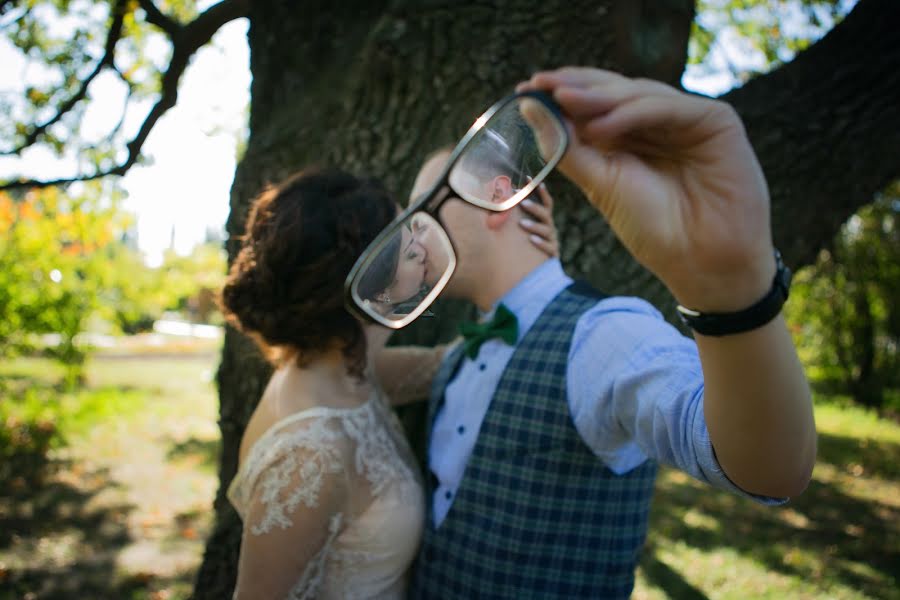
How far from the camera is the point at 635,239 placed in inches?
36.1

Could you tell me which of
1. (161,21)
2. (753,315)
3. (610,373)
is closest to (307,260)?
(610,373)

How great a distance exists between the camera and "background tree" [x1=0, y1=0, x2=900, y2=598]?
243cm

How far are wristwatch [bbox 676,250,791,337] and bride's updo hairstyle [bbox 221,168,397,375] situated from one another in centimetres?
118

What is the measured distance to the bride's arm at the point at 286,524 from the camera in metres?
1.72

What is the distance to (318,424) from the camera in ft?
6.22

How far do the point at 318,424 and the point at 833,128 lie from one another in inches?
89.9

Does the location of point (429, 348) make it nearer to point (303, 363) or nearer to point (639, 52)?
point (303, 363)

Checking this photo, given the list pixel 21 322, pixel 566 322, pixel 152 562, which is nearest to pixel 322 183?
pixel 566 322

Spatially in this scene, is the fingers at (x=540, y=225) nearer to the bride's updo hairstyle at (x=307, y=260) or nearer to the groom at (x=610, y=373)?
the groom at (x=610, y=373)

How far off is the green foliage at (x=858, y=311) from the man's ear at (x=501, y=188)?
11.4 m

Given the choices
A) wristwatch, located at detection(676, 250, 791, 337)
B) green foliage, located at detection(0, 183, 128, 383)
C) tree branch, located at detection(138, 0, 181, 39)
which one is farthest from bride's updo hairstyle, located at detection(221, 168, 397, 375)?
green foliage, located at detection(0, 183, 128, 383)

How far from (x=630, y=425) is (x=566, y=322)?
46cm

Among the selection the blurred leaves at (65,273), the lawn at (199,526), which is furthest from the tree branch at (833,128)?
the blurred leaves at (65,273)

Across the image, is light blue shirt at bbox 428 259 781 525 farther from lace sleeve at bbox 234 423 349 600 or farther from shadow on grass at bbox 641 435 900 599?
shadow on grass at bbox 641 435 900 599
